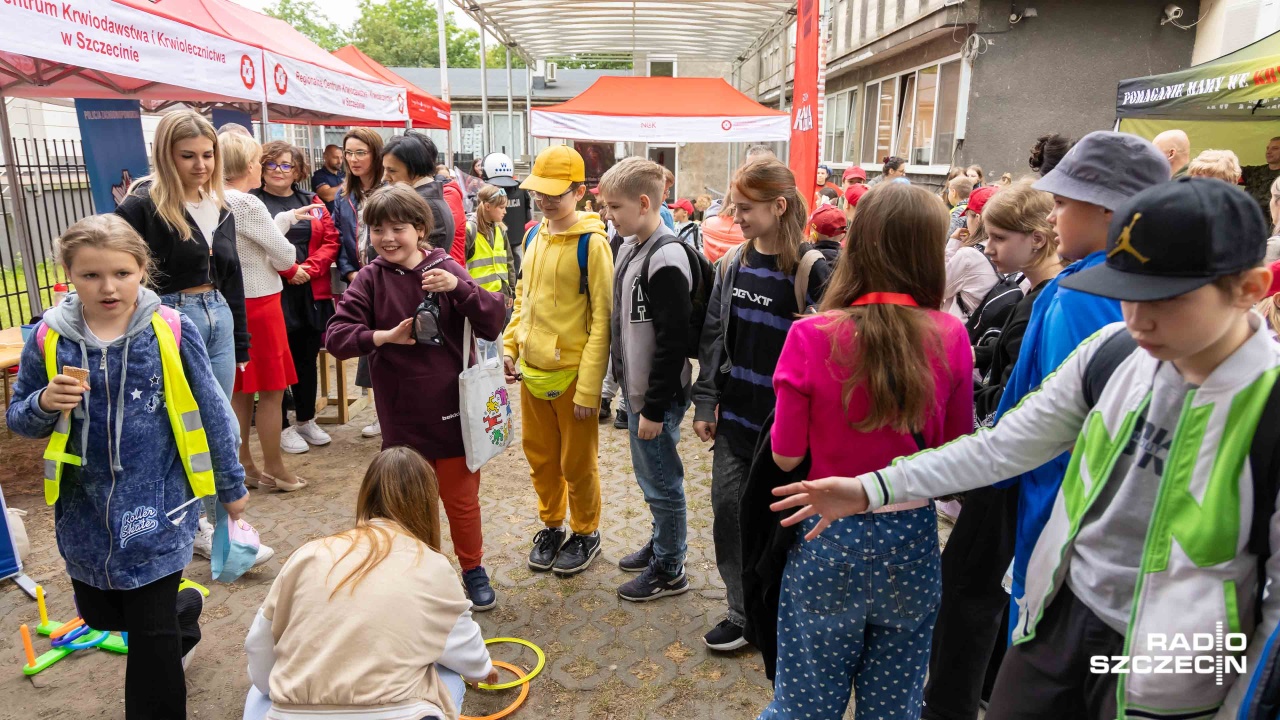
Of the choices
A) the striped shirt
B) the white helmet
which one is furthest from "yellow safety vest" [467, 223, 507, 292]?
the white helmet

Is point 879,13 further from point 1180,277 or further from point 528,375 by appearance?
point 1180,277

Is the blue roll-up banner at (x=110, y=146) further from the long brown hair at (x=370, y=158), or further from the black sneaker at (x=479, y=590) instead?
the black sneaker at (x=479, y=590)

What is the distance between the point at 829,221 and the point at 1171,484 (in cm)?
257

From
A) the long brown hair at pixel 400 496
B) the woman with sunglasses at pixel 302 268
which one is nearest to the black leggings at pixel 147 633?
A: the long brown hair at pixel 400 496

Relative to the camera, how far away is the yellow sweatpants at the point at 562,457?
3.79 metres

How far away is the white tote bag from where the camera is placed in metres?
3.40

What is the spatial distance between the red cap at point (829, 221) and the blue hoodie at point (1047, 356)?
1.72m

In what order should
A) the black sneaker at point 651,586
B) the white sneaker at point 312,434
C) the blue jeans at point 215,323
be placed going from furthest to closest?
the white sneaker at point 312,434 < the blue jeans at point 215,323 < the black sneaker at point 651,586

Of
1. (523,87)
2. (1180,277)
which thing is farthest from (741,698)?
(523,87)

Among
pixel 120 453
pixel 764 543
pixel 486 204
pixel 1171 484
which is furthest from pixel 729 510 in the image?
pixel 486 204

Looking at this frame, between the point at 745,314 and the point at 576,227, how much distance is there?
40.8 inches

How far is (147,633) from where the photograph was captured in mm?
2639

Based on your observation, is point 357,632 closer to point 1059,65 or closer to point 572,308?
point 572,308

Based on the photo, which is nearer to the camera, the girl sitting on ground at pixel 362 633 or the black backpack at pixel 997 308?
the girl sitting on ground at pixel 362 633
